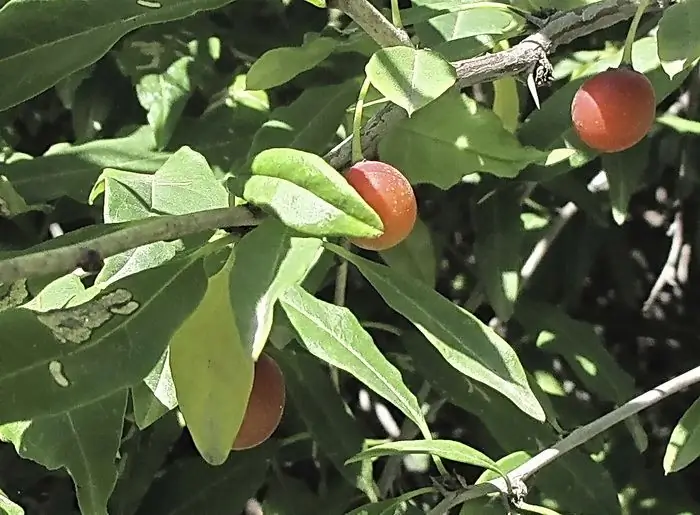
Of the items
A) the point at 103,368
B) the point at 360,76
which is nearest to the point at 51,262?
the point at 103,368

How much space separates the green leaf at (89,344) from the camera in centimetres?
61

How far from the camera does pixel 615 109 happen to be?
2.84 ft

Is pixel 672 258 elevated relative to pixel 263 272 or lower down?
lower down

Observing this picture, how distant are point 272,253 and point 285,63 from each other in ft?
1.17

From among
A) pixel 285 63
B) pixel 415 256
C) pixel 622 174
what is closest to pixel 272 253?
pixel 285 63

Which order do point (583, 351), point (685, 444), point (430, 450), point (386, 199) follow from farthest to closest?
point (583, 351) → point (685, 444) → point (430, 450) → point (386, 199)

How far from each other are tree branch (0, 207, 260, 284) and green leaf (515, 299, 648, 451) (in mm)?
659

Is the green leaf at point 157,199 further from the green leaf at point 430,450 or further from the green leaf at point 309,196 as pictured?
the green leaf at point 430,450

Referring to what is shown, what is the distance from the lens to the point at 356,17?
781 mm

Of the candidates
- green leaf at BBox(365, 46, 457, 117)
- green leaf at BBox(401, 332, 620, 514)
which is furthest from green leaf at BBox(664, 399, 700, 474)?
green leaf at BBox(365, 46, 457, 117)

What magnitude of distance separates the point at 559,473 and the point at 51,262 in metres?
0.73

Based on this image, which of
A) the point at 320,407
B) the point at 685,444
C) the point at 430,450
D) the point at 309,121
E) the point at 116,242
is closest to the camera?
the point at 116,242

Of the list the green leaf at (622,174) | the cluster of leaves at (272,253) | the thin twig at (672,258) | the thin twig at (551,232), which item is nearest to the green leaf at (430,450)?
the cluster of leaves at (272,253)

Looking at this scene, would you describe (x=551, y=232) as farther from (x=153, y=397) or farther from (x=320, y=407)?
(x=153, y=397)
